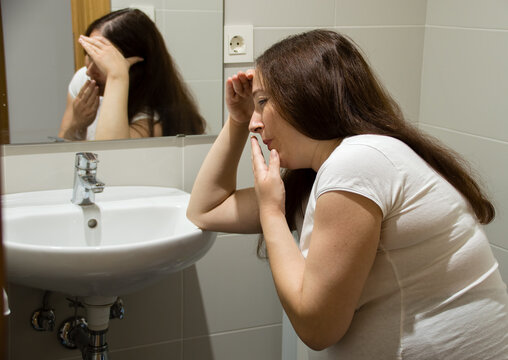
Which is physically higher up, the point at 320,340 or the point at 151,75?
the point at 151,75

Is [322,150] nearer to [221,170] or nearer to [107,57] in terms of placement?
[221,170]

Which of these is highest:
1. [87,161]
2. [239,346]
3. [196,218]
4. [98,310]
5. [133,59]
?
[133,59]

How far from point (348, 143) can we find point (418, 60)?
96 cm

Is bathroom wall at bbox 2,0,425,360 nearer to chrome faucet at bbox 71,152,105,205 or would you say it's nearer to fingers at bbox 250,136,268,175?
chrome faucet at bbox 71,152,105,205

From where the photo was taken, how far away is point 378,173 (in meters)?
0.98

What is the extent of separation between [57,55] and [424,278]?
0.97m

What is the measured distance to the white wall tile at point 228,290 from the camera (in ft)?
5.74

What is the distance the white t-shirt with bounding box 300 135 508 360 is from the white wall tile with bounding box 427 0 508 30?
2.59ft

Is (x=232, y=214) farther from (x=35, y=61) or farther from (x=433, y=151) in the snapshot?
(x=35, y=61)

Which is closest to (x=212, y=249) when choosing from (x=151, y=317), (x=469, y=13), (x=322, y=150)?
(x=151, y=317)

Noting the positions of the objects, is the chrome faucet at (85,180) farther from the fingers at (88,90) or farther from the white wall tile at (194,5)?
the white wall tile at (194,5)

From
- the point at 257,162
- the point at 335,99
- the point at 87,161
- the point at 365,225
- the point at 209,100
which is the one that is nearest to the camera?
the point at 365,225

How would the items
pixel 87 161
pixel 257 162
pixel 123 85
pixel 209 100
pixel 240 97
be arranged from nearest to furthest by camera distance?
pixel 257 162, pixel 240 97, pixel 87 161, pixel 123 85, pixel 209 100

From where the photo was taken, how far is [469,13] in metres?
1.73
